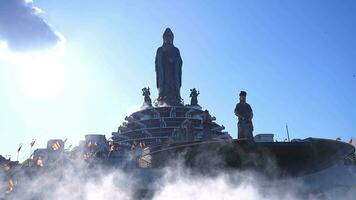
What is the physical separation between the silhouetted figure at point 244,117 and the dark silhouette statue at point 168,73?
28072 millimetres

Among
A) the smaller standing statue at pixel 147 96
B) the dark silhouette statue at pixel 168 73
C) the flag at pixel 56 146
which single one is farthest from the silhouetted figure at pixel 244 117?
the flag at pixel 56 146

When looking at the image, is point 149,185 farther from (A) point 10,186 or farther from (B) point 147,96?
(B) point 147,96

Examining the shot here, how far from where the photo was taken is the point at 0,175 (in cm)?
3272

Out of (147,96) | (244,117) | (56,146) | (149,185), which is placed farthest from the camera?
(147,96)

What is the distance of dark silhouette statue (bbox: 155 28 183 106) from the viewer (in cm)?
4256

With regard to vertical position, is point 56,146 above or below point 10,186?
above

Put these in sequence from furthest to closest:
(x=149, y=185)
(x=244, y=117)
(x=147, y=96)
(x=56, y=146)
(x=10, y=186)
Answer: (x=147, y=96)
(x=56, y=146)
(x=10, y=186)
(x=149, y=185)
(x=244, y=117)

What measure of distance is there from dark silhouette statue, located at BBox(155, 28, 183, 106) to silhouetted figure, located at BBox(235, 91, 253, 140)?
28072 millimetres

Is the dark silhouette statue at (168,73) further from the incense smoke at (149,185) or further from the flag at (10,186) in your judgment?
the flag at (10,186)

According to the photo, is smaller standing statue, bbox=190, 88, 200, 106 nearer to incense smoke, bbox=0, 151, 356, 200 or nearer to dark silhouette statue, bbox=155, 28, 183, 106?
dark silhouette statue, bbox=155, 28, 183, 106

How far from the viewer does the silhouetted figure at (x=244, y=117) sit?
1379cm

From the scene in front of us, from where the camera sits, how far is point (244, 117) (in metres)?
14.0

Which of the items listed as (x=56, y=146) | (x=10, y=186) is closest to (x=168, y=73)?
(x=56, y=146)

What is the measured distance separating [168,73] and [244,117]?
96.7 ft
